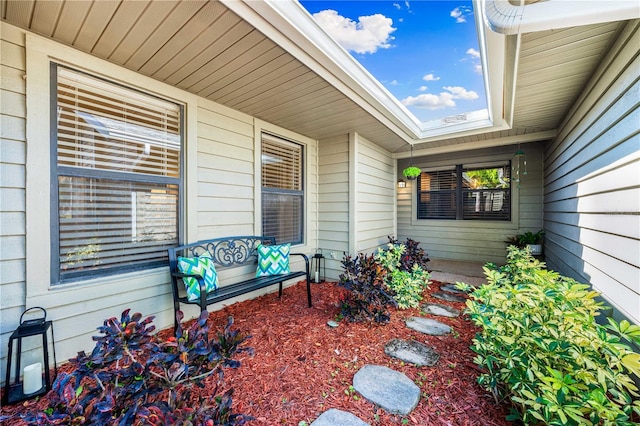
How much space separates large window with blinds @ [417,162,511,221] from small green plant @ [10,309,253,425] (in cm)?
567

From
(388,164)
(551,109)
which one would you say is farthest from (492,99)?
(388,164)

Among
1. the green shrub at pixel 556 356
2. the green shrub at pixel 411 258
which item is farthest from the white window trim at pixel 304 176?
the green shrub at pixel 556 356

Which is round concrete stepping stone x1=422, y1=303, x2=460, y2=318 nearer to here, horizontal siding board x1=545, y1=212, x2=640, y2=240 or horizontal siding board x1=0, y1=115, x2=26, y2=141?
horizontal siding board x1=545, y1=212, x2=640, y2=240

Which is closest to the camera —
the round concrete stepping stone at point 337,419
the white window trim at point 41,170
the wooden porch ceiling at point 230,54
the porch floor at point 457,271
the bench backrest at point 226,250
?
the round concrete stepping stone at point 337,419

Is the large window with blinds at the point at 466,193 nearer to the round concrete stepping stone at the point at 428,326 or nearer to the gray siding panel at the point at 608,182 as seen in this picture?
the gray siding panel at the point at 608,182

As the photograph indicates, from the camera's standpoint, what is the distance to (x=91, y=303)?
84.6 inches

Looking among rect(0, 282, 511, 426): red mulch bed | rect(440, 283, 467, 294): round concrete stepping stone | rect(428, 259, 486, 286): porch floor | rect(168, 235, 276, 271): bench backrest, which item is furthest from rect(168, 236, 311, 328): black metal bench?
rect(428, 259, 486, 286): porch floor

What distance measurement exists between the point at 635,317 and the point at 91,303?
12.8 ft

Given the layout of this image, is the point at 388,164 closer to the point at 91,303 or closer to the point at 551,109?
the point at 551,109

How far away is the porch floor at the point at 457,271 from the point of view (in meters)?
4.22

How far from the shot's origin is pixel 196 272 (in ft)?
8.20

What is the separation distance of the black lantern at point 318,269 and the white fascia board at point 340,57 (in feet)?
7.77

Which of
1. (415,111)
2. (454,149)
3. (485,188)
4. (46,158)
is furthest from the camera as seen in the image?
(485,188)

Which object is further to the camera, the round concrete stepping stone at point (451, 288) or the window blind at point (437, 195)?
the window blind at point (437, 195)
